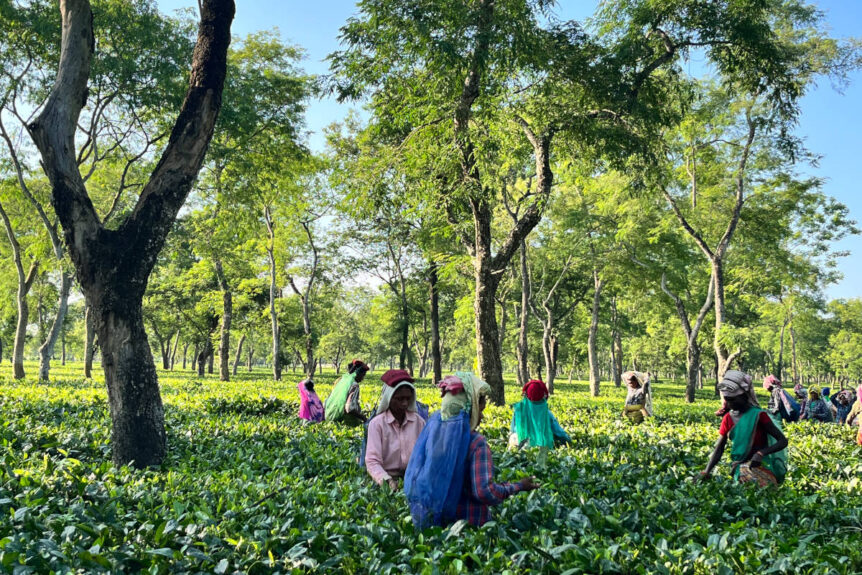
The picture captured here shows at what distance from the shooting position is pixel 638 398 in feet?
42.0

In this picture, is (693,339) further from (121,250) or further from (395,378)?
(121,250)

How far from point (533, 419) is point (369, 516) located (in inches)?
184

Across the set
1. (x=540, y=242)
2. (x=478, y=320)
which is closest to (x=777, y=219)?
(x=540, y=242)

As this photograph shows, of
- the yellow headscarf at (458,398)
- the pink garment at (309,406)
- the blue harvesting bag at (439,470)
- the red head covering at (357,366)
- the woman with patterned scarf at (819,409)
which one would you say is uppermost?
the yellow headscarf at (458,398)

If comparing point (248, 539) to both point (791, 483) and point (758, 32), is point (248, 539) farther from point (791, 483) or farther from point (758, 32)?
point (758, 32)

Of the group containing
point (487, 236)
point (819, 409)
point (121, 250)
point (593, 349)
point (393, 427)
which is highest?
point (487, 236)

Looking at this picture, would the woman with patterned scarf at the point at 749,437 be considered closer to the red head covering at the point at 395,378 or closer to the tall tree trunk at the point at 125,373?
the red head covering at the point at 395,378

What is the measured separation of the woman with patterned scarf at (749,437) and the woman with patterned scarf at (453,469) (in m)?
3.29

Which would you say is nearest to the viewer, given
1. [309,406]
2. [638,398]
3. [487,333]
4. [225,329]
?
[309,406]

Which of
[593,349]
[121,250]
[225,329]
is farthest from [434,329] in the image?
[121,250]

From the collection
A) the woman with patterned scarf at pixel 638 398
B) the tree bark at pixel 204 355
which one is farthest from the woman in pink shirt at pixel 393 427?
the tree bark at pixel 204 355

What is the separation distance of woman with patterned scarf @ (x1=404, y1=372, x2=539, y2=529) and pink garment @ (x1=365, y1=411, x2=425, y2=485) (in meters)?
0.87

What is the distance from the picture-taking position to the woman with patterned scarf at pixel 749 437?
225 inches

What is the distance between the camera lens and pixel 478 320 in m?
14.2
